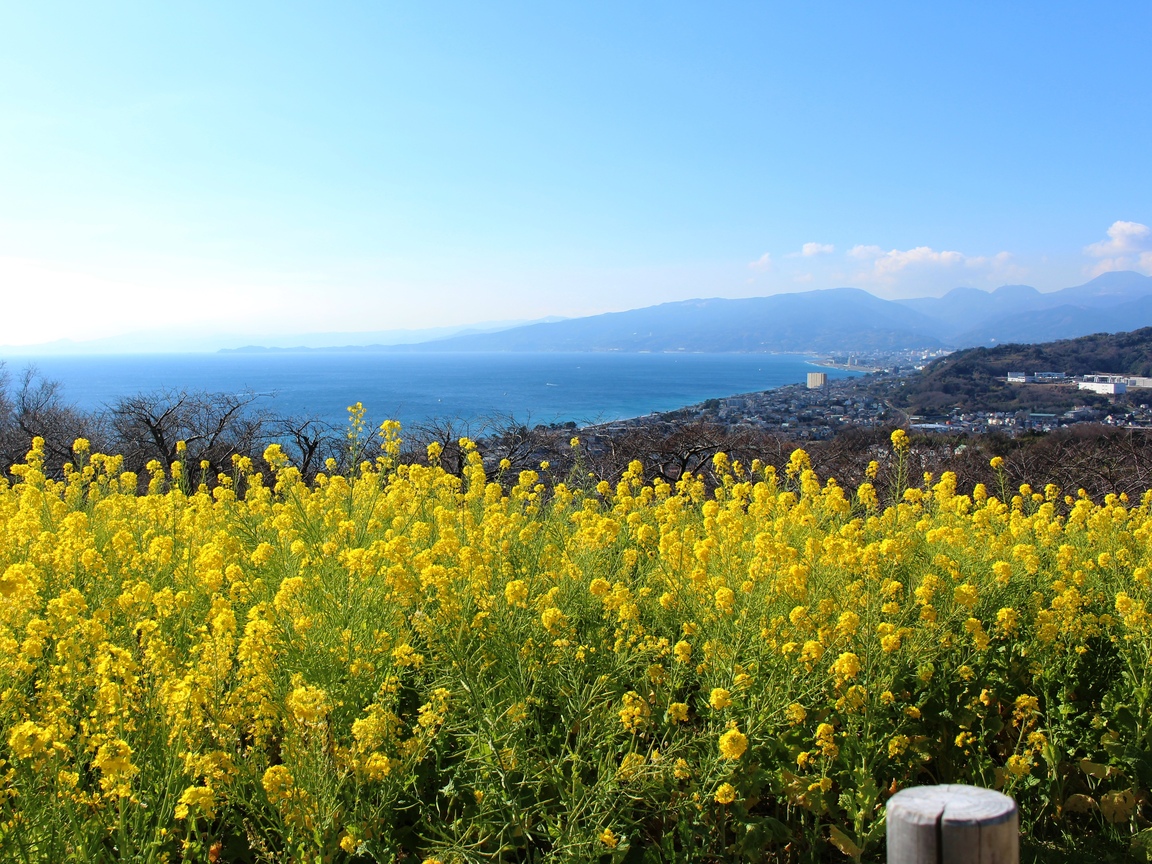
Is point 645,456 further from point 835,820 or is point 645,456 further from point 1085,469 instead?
point 835,820

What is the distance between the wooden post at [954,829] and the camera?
5.21 feet

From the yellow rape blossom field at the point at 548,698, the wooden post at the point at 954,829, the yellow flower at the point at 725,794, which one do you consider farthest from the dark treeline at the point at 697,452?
the wooden post at the point at 954,829

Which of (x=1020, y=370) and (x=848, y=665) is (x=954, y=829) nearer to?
(x=848, y=665)

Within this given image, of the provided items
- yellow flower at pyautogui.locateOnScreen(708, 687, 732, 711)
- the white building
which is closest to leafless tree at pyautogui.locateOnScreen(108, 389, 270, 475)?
yellow flower at pyautogui.locateOnScreen(708, 687, 732, 711)

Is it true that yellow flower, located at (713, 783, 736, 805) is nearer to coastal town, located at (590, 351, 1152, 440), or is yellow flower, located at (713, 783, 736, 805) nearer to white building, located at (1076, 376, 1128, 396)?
coastal town, located at (590, 351, 1152, 440)

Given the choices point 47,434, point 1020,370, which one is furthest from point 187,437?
point 1020,370

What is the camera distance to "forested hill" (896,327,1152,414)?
2120 centimetres

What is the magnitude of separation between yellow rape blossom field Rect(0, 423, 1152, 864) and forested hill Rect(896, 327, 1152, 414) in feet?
61.9

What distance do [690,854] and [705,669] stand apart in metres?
0.78

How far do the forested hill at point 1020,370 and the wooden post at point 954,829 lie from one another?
21.4m

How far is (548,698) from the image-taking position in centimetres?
330

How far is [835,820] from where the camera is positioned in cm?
309

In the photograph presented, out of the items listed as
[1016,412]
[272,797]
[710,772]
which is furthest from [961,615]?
[1016,412]

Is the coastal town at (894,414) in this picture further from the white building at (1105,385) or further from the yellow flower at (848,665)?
the yellow flower at (848,665)
